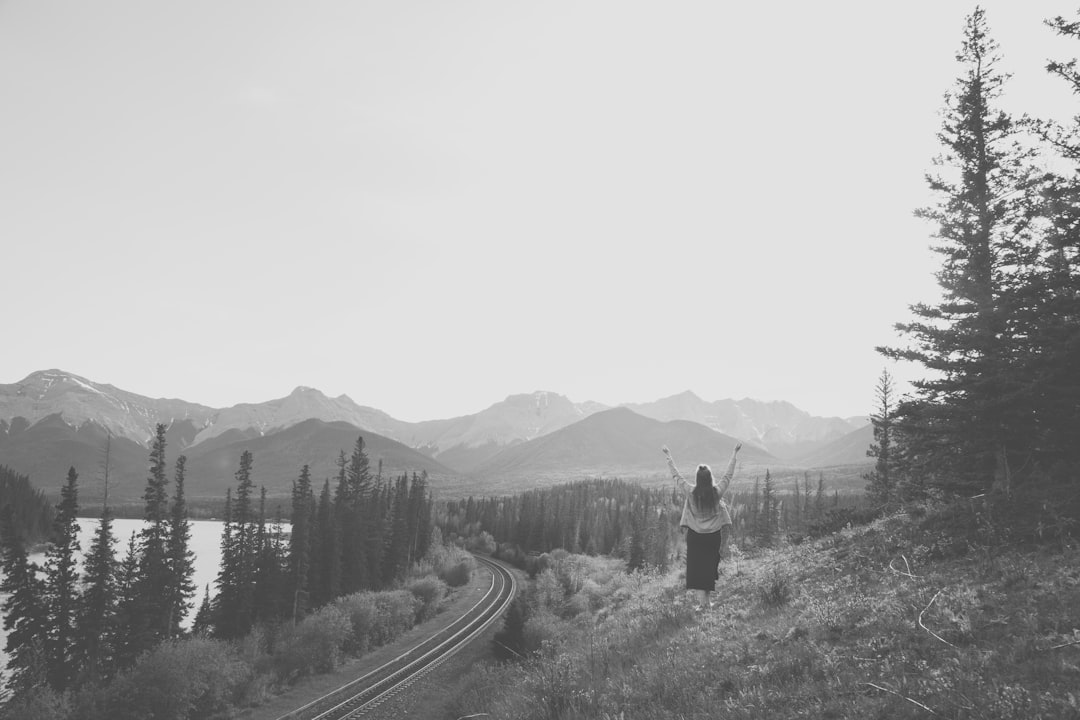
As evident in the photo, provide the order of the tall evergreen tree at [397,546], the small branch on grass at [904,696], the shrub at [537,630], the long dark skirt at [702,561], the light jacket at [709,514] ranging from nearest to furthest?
the small branch on grass at [904,696] → the light jacket at [709,514] → the long dark skirt at [702,561] → the shrub at [537,630] → the tall evergreen tree at [397,546]

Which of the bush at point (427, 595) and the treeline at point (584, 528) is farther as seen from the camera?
the treeline at point (584, 528)

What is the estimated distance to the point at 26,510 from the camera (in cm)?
11694

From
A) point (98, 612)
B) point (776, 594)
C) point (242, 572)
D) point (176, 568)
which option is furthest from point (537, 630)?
point (242, 572)

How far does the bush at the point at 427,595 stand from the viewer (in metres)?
52.9

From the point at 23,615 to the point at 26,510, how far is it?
10763 cm

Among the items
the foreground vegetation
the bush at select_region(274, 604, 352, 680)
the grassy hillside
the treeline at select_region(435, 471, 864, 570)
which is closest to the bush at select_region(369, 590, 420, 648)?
the foreground vegetation

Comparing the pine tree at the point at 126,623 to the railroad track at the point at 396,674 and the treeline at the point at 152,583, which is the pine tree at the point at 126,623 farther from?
the railroad track at the point at 396,674

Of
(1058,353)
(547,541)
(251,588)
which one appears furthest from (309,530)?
(1058,353)

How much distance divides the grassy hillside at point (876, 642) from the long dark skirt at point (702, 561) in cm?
78

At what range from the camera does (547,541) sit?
103188 millimetres

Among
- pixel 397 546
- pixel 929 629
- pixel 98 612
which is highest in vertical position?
pixel 929 629

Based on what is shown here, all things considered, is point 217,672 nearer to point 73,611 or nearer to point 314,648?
point 314,648

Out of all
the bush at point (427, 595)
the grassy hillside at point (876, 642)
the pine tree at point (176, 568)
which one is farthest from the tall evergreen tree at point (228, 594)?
the grassy hillside at point (876, 642)

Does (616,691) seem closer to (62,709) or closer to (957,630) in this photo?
(957,630)
